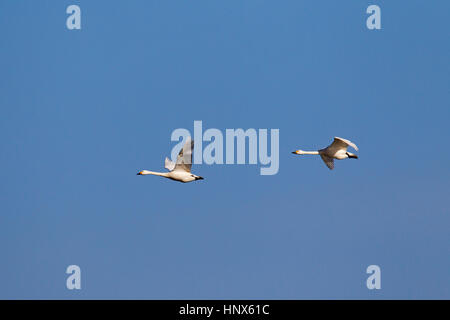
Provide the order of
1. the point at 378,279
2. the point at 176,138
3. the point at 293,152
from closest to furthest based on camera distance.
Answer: the point at 176,138
the point at 378,279
the point at 293,152

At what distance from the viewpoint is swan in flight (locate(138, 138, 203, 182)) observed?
46.6 metres

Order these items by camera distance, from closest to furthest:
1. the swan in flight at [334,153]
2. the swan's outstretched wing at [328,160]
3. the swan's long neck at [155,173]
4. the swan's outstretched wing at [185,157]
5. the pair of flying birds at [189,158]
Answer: the swan's outstretched wing at [185,157] < the pair of flying birds at [189,158] < the swan's long neck at [155,173] < the swan in flight at [334,153] < the swan's outstretched wing at [328,160]

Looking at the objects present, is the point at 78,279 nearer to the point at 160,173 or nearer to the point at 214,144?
the point at 160,173

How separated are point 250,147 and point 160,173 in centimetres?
502

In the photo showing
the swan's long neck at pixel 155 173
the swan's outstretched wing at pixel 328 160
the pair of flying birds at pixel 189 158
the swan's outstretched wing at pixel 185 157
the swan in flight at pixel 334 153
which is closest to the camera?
the swan's outstretched wing at pixel 185 157

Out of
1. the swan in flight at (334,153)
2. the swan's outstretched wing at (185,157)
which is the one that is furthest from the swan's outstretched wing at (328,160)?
the swan's outstretched wing at (185,157)

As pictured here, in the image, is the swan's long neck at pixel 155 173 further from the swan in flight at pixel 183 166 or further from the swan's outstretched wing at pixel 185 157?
the swan's outstretched wing at pixel 185 157

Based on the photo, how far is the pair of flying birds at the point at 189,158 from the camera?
46.8m

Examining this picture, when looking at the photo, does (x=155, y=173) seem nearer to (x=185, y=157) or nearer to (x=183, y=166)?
(x=183, y=166)
